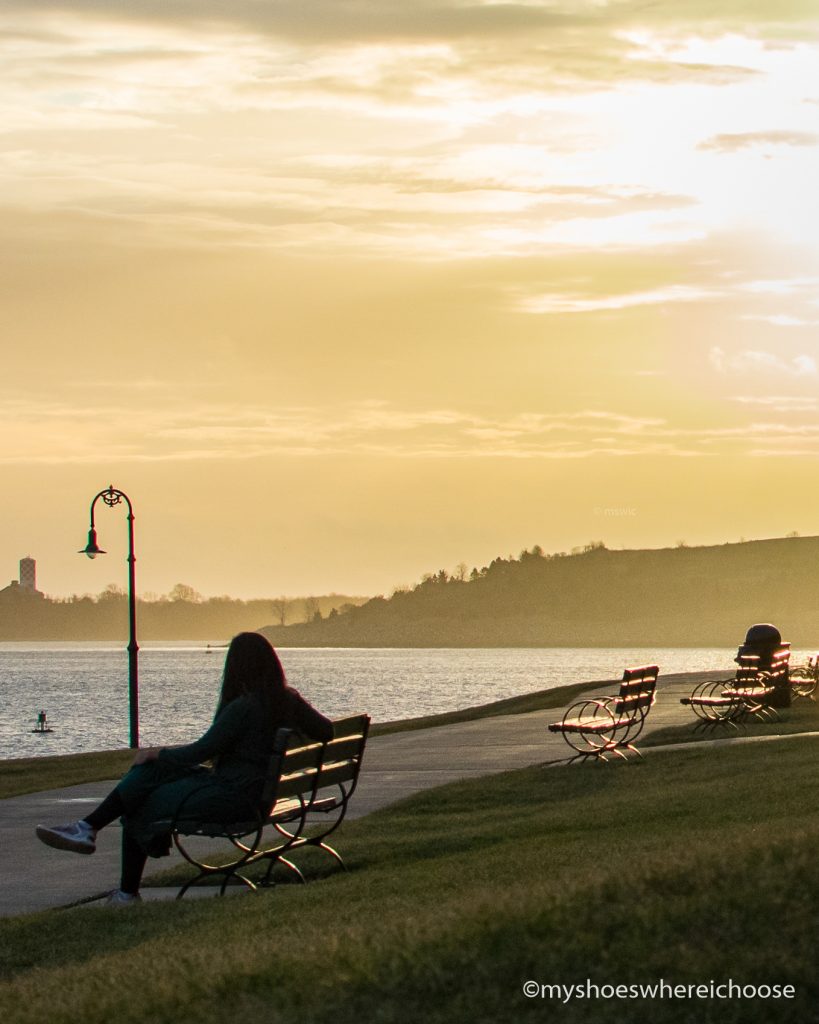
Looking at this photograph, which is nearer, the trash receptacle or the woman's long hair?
the woman's long hair

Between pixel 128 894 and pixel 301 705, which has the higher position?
pixel 301 705

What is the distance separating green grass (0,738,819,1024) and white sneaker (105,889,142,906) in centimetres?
22

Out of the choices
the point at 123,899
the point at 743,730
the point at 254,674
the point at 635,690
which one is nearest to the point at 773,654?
the point at 743,730

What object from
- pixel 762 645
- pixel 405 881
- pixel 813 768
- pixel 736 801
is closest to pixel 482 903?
pixel 405 881

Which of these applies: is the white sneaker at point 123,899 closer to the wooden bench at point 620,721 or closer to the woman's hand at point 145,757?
the woman's hand at point 145,757

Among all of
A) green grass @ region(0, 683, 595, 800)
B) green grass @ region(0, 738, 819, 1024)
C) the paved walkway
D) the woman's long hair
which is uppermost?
the woman's long hair

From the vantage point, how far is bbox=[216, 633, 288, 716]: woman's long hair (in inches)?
369

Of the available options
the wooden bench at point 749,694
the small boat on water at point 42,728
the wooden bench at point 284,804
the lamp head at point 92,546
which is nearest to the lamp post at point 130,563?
the lamp head at point 92,546

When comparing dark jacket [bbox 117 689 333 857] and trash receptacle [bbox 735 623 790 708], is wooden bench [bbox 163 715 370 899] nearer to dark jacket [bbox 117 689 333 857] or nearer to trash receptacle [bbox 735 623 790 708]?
dark jacket [bbox 117 689 333 857]

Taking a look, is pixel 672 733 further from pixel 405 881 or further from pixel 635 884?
pixel 635 884

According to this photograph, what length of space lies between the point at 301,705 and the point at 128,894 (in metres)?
1.47

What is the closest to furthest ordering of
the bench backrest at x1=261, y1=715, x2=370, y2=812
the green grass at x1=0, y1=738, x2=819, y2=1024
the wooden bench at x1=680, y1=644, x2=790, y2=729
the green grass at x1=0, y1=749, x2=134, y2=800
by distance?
the green grass at x1=0, y1=738, x2=819, y2=1024, the bench backrest at x1=261, y1=715, x2=370, y2=812, the green grass at x1=0, y1=749, x2=134, y2=800, the wooden bench at x1=680, y1=644, x2=790, y2=729

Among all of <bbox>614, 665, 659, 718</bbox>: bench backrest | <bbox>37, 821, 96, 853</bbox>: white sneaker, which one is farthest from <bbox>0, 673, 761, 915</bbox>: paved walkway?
<bbox>614, 665, 659, 718</bbox>: bench backrest

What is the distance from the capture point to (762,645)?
28656mm
